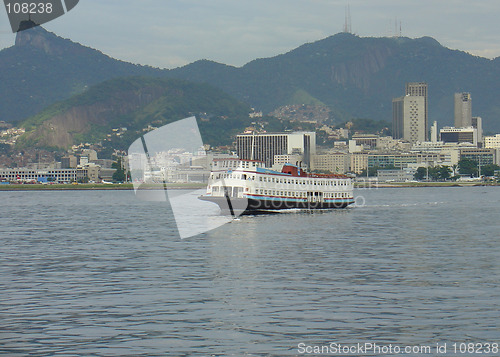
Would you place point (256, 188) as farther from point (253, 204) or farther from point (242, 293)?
point (242, 293)

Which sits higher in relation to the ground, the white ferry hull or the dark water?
the white ferry hull

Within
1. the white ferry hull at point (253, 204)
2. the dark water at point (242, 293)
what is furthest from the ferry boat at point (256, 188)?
the dark water at point (242, 293)

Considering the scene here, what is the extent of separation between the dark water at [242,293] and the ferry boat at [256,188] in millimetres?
27896

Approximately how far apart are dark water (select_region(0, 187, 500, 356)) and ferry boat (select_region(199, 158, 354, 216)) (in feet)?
91.5

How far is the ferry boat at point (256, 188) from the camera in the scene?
97000 millimetres

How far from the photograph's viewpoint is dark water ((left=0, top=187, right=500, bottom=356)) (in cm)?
2797

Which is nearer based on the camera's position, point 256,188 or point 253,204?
point 256,188

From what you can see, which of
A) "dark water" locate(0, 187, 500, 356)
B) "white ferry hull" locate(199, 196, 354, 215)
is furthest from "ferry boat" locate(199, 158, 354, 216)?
"dark water" locate(0, 187, 500, 356)

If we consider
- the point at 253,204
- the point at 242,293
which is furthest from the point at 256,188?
the point at 242,293

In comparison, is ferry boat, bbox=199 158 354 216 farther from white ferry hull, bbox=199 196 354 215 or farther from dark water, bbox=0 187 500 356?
dark water, bbox=0 187 500 356

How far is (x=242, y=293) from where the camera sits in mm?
36969

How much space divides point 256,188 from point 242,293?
200 feet

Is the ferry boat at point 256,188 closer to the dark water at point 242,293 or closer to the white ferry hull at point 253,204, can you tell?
the white ferry hull at point 253,204

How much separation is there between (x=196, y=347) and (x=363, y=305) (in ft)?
30.8
